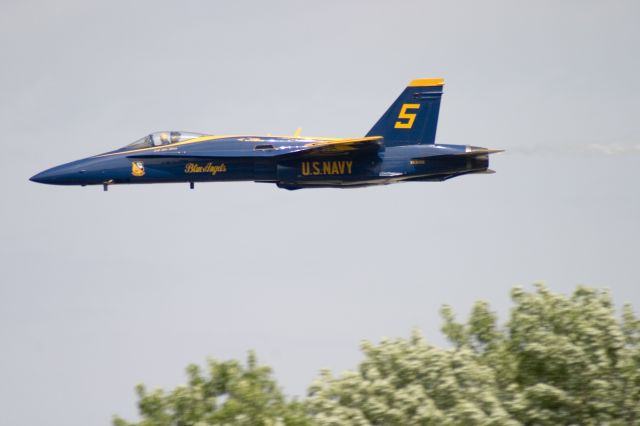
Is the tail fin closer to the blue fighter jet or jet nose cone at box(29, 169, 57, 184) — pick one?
the blue fighter jet

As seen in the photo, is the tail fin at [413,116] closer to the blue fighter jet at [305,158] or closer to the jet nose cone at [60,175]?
the blue fighter jet at [305,158]

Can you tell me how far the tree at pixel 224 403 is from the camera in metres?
26.1

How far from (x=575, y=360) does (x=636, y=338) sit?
7.75 ft

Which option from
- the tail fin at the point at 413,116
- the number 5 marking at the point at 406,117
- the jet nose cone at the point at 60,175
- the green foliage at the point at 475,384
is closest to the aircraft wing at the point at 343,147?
the tail fin at the point at 413,116

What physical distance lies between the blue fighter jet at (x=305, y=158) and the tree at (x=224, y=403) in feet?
38.6

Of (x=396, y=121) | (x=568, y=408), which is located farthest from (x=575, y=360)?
(x=396, y=121)

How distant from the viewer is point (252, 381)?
28281 millimetres

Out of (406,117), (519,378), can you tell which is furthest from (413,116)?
(519,378)

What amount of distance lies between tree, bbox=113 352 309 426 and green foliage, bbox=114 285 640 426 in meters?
0.02

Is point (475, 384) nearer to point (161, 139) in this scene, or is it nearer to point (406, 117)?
point (406, 117)

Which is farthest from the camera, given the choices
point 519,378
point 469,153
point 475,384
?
point 469,153

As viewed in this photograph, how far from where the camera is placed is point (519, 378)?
27.6 metres

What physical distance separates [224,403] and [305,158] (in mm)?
14548

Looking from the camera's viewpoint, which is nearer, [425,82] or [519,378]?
[519,378]
